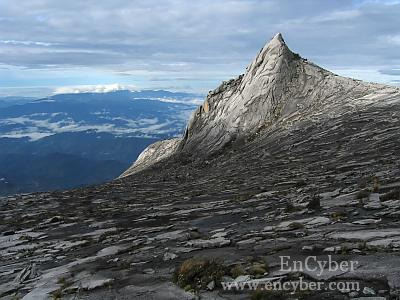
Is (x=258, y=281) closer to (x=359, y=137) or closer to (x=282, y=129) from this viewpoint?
(x=359, y=137)

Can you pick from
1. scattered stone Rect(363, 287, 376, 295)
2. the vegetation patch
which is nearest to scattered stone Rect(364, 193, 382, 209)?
the vegetation patch

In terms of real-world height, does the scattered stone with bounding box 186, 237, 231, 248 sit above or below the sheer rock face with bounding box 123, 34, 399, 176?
below

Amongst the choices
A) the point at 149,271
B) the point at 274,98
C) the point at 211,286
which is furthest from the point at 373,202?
the point at 274,98

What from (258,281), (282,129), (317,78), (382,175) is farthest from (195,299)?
(317,78)

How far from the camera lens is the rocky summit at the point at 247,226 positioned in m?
13.5

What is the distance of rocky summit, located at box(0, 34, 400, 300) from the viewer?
533 inches

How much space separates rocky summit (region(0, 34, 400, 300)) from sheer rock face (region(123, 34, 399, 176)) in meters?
1.61

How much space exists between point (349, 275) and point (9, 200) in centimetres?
4238

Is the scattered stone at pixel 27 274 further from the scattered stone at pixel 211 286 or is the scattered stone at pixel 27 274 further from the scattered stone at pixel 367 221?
the scattered stone at pixel 367 221

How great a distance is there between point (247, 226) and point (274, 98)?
4604 cm

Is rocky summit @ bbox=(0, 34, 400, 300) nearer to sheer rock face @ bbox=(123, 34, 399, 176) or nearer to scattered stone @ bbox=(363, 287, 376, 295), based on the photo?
scattered stone @ bbox=(363, 287, 376, 295)

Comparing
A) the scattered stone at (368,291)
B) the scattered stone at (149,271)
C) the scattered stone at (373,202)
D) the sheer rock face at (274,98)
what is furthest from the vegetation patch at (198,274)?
the sheer rock face at (274,98)

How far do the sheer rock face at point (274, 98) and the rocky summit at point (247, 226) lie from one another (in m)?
1.61

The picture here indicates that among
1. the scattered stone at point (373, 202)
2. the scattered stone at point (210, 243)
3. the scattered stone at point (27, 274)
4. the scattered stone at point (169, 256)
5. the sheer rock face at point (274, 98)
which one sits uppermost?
the sheer rock face at point (274, 98)
